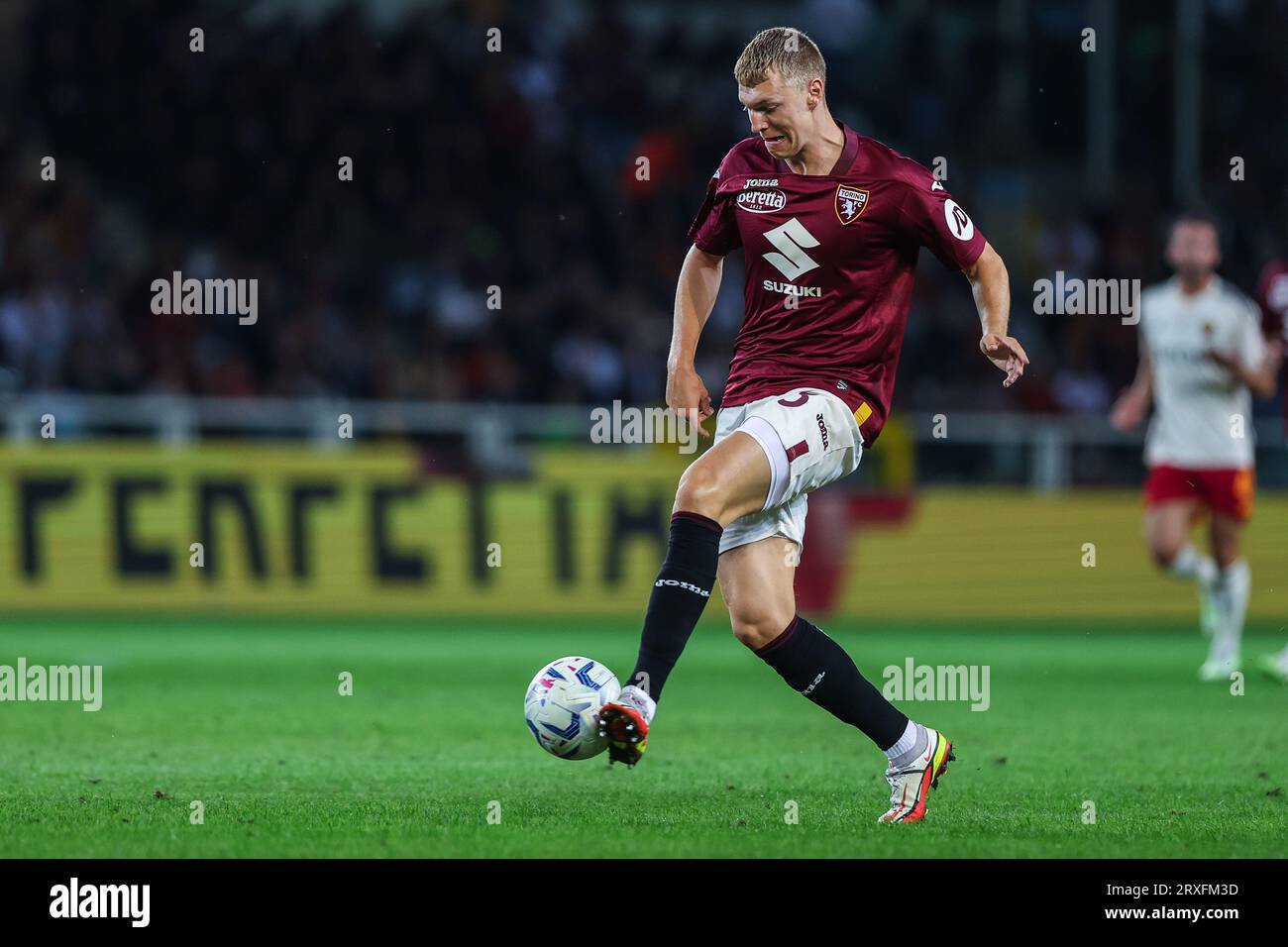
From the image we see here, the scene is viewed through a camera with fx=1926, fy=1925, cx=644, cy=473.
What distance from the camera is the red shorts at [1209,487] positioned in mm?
11633

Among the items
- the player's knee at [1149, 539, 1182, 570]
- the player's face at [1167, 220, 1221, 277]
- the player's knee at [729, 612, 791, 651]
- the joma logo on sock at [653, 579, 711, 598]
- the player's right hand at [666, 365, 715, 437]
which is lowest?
the player's knee at [729, 612, 791, 651]

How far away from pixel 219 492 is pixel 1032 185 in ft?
34.0

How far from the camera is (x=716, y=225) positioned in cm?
645

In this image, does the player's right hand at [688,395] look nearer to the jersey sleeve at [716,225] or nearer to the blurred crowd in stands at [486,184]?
the jersey sleeve at [716,225]

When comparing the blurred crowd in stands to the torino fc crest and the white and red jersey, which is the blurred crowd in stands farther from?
the torino fc crest

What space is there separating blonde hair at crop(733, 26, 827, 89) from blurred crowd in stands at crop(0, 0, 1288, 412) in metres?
10.4

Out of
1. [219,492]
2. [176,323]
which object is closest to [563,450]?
[219,492]

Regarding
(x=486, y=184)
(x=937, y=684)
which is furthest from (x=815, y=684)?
(x=486, y=184)

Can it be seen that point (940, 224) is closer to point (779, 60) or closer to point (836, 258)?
point (836, 258)

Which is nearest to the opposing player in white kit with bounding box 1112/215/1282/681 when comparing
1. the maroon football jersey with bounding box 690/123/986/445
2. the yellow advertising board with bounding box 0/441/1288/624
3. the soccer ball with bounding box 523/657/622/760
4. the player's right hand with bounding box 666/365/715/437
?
the yellow advertising board with bounding box 0/441/1288/624

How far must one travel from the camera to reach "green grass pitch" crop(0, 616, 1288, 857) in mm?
5434

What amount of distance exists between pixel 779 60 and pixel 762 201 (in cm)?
46

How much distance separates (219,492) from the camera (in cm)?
1400
